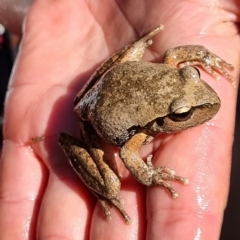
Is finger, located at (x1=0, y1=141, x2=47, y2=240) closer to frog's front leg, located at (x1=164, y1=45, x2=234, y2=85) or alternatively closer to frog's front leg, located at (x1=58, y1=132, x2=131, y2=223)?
frog's front leg, located at (x1=58, y1=132, x2=131, y2=223)

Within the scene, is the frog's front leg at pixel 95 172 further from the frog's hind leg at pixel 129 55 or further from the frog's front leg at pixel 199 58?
the frog's front leg at pixel 199 58

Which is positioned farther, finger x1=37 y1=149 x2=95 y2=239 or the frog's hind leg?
the frog's hind leg

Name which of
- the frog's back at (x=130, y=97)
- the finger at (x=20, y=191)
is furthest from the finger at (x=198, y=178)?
the finger at (x=20, y=191)

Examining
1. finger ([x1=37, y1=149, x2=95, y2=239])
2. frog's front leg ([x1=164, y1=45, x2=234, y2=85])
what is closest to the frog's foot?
finger ([x1=37, y1=149, x2=95, y2=239])

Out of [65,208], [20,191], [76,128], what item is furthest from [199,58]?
[20,191]

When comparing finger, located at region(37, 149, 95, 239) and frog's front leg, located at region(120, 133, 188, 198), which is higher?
frog's front leg, located at region(120, 133, 188, 198)

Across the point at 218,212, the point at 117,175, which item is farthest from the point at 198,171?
the point at 117,175

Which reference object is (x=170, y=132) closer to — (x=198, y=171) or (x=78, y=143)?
(x=198, y=171)
